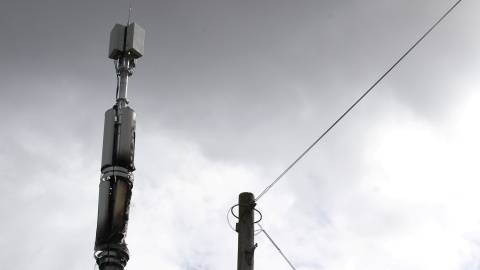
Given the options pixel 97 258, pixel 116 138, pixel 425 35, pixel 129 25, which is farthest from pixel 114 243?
pixel 425 35

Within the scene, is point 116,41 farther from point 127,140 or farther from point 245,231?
point 245,231

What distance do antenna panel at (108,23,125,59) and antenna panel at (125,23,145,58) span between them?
0.15 meters

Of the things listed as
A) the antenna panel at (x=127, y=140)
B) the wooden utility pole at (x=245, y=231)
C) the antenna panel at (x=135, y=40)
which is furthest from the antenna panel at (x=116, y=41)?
the wooden utility pole at (x=245, y=231)

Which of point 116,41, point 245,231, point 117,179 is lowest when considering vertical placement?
point 245,231

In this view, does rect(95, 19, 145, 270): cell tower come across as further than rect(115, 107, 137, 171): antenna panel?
No

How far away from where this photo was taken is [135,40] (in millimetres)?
16781

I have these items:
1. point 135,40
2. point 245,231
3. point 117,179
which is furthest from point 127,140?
point 245,231

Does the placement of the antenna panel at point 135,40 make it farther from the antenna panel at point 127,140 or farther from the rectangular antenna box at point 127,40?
the antenna panel at point 127,140

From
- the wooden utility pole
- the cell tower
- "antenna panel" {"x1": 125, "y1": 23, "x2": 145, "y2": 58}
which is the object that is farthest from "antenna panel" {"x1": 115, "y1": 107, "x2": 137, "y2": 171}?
the wooden utility pole

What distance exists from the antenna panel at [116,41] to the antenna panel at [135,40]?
5.8 inches

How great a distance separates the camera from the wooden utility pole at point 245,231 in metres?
11.3

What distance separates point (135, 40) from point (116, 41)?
46cm

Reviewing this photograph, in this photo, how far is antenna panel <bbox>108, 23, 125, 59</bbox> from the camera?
16734mm

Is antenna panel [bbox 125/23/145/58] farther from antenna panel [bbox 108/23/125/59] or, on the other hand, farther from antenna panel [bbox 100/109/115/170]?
antenna panel [bbox 100/109/115/170]
